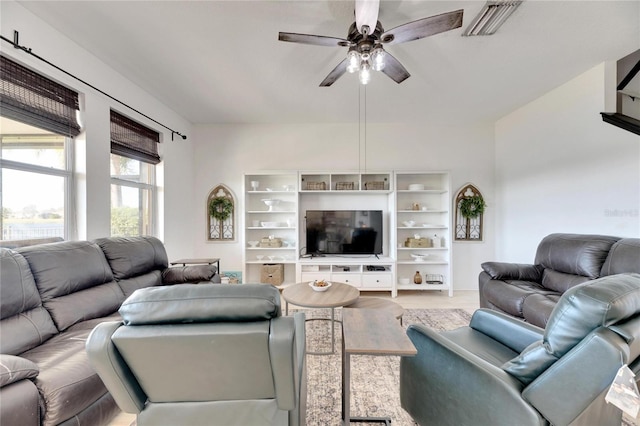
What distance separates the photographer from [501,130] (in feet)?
13.9

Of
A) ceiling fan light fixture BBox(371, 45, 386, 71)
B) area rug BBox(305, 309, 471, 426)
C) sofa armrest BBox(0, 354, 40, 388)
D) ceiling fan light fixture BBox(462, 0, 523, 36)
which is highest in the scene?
ceiling fan light fixture BBox(462, 0, 523, 36)

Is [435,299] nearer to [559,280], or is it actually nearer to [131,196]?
[559,280]

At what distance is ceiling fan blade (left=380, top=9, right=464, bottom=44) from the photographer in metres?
1.58

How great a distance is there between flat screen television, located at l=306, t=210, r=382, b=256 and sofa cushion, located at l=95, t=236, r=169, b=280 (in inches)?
84.2

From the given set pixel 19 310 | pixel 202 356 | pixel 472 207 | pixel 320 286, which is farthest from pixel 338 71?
pixel 472 207

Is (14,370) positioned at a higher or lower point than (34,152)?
lower

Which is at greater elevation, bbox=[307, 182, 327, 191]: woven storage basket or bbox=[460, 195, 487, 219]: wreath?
bbox=[307, 182, 327, 191]: woven storage basket

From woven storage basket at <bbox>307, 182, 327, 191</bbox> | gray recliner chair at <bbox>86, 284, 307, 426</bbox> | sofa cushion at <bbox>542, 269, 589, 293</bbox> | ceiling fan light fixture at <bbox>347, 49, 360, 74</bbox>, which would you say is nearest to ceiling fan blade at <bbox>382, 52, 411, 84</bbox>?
ceiling fan light fixture at <bbox>347, 49, 360, 74</bbox>

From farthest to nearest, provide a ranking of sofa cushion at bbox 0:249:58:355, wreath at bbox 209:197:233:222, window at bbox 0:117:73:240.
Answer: wreath at bbox 209:197:233:222 < window at bbox 0:117:73:240 < sofa cushion at bbox 0:249:58:355

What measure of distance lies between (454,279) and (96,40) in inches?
218

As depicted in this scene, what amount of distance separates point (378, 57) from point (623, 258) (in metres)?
2.70

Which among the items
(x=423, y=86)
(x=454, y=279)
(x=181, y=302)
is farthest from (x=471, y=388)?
(x=454, y=279)

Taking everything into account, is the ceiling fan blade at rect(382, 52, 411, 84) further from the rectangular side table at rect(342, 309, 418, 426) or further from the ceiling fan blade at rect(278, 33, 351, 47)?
the rectangular side table at rect(342, 309, 418, 426)

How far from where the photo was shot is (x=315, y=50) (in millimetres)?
2395
